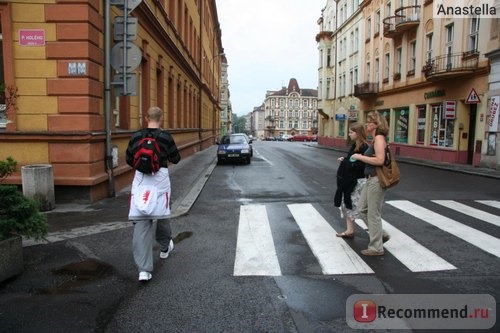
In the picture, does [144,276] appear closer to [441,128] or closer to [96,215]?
[96,215]

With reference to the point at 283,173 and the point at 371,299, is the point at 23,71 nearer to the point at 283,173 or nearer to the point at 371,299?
the point at 371,299

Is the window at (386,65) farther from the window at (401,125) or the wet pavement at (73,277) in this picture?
the wet pavement at (73,277)

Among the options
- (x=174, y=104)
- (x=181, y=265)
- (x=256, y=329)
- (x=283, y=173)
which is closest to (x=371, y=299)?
(x=256, y=329)

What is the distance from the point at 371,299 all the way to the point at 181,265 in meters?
2.23

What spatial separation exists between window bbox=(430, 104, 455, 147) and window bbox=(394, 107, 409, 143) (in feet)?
11.0

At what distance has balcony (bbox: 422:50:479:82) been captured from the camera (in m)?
19.0

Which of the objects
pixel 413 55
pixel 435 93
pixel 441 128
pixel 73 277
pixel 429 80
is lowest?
pixel 73 277

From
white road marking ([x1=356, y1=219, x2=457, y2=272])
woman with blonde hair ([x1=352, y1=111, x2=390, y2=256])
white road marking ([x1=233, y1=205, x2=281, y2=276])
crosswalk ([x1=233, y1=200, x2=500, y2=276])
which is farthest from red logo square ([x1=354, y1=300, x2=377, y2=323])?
woman with blonde hair ([x1=352, y1=111, x2=390, y2=256])

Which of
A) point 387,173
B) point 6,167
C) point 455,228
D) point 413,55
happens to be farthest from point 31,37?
point 413,55

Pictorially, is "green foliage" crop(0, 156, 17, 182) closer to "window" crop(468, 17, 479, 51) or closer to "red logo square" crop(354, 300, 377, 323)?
"red logo square" crop(354, 300, 377, 323)

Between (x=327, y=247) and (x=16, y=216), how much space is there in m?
3.85

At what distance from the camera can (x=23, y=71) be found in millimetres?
8602

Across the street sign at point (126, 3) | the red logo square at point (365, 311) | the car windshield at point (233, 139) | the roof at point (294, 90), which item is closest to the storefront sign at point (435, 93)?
the car windshield at point (233, 139)

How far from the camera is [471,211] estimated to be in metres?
8.49
